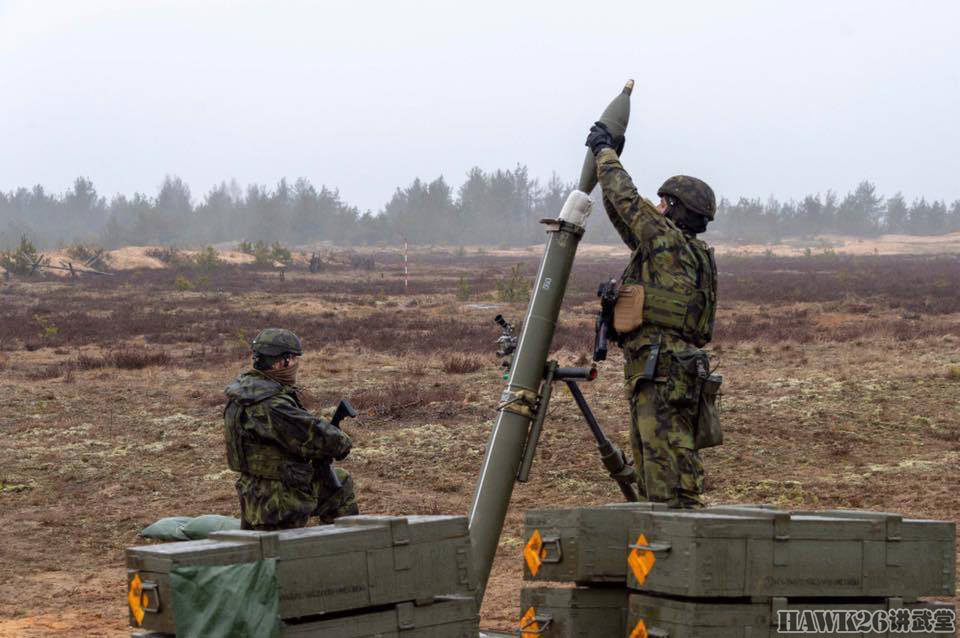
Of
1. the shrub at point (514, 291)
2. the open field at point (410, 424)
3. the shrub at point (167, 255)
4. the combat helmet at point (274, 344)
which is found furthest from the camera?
the shrub at point (167, 255)

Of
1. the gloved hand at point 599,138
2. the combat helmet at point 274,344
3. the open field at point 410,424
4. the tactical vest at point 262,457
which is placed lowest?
the open field at point 410,424

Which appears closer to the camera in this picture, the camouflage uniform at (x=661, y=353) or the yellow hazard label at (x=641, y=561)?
the yellow hazard label at (x=641, y=561)

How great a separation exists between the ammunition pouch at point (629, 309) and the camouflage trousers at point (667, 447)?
0.29 metres

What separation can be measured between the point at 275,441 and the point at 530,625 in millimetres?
1671

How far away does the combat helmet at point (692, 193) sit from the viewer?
Result: 6.16 meters

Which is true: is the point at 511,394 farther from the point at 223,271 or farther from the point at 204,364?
the point at 223,271

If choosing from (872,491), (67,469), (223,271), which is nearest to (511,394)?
(872,491)

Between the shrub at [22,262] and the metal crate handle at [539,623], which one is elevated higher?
the shrub at [22,262]

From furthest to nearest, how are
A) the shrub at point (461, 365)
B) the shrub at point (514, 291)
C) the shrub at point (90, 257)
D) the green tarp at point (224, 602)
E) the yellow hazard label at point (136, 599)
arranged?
the shrub at point (90, 257)
the shrub at point (514, 291)
the shrub at point (461, 365)
the yellow hazard label at point (136, 599)
the green tarp at point (224, 602)

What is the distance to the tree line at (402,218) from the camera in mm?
116500

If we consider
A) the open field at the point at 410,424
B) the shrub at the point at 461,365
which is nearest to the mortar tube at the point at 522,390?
the open field at the point at 410,424

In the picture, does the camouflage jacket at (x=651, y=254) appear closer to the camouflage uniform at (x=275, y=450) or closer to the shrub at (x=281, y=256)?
the camouflage uniform at (x=275, y=450)

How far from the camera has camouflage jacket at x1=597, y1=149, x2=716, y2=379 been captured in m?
5.97

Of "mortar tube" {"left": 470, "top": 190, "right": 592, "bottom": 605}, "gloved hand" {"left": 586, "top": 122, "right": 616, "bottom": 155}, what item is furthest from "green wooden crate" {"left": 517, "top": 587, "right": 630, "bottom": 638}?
"gloved hand" {"left": 586, "top": 122, "right": 616, "bottom": 155}
